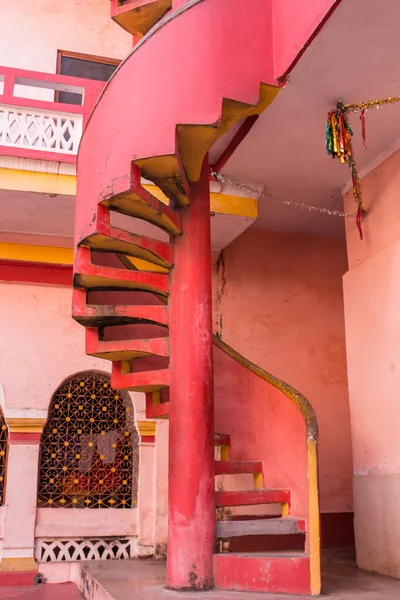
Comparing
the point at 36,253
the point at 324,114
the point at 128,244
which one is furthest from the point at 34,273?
the point at 324,114

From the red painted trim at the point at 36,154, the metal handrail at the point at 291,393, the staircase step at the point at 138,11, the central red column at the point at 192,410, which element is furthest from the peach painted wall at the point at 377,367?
the red painted trim at the point at 36,154

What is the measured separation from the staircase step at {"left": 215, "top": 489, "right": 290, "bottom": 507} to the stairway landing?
22.2 inches

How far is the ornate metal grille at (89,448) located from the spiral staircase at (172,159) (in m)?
1.65

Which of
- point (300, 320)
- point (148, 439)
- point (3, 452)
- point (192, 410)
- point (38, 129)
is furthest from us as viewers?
point (300, 320)

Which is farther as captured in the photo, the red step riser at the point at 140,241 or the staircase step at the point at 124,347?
the staircase step at the point at 124,347

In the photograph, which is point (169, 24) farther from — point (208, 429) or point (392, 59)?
point (208, 429)

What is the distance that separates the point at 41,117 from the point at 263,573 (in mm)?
3915

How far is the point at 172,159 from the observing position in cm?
426

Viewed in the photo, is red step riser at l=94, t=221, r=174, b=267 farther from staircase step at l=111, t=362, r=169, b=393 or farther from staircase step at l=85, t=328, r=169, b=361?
staircase step at l=111, t=362, r=169, b=393

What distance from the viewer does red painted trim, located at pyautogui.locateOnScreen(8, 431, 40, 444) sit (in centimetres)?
609

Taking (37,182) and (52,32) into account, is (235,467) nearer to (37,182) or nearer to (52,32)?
(37,182)

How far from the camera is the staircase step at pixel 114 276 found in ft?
15.3

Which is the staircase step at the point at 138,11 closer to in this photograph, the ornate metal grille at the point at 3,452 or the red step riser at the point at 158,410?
the red step riser at the point at 158,410

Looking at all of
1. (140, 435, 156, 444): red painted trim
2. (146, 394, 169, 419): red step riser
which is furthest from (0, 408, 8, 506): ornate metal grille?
(146, 394, 169, 419): red step riser
